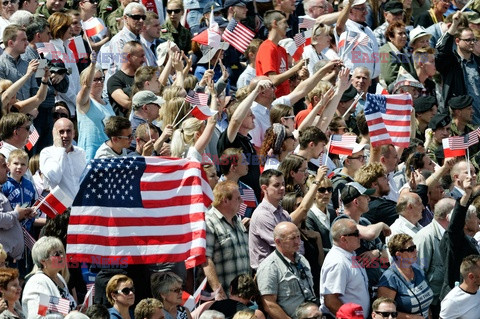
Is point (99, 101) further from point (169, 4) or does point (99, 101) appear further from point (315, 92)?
point (169, 4)

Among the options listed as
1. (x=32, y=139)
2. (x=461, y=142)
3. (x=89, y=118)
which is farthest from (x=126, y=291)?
(x=461, y=142)

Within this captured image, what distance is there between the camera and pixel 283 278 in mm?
14219

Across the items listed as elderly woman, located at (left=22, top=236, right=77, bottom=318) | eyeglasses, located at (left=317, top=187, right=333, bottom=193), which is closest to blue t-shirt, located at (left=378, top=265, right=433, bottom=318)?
eyeglasses, located at (left=317, top=187, right=333, bottom=193)

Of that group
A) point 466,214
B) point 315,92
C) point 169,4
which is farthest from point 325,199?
point 169,4

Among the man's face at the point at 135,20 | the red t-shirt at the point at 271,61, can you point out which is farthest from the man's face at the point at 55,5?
the red t-shirt at the point at 271,61

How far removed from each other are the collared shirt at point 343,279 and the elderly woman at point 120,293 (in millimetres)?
2186

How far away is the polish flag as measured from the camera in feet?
51.3

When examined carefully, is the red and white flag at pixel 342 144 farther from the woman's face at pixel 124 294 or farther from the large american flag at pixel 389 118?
the woman's face at pixel 124 294

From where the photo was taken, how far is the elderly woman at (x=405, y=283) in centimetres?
1471

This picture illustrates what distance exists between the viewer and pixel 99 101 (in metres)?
17.1

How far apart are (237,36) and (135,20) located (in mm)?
1390

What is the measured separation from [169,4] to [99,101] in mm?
4316

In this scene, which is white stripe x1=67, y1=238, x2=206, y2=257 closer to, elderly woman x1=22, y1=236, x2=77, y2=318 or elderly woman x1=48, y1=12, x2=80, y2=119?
elderly woman x1=22, y1=236, x2=77, y2=318

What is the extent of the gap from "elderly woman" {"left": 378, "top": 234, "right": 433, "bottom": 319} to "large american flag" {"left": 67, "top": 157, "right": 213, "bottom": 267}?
2.46 metres
